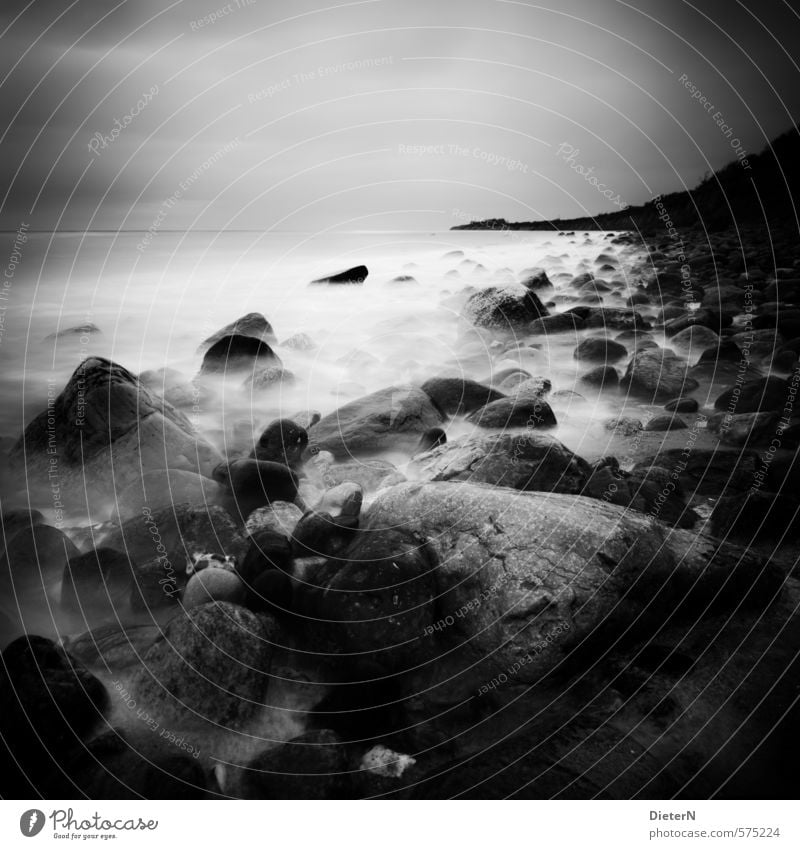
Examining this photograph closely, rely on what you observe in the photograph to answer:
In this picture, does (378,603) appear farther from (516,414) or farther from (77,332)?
(77,332)

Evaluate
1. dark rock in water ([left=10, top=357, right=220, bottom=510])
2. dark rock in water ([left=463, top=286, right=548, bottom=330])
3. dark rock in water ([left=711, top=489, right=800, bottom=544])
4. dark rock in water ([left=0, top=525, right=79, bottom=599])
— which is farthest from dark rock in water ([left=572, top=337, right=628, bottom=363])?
dark rock in water ([left=0, top=525, right=79, bottom=599])

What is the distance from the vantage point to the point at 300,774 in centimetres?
267

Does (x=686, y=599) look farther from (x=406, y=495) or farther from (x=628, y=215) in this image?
(x=628, y=215)

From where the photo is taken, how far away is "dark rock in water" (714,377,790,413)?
17.6 feet

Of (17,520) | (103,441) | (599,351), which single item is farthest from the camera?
(599,351)

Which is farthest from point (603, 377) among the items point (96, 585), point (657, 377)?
point (96, 585)

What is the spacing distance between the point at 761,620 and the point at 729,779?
43.6 inches

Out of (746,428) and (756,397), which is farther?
(756,397)

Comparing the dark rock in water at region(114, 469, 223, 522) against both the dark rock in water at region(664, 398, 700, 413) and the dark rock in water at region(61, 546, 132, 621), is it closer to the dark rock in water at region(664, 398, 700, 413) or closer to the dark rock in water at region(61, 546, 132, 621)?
the dark rock in water at region(61, 546, 132, 621)

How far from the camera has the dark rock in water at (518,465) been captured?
4.35 m

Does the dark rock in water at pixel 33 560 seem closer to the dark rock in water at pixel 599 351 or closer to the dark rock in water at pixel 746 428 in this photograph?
the dark rock in water at pixel 746 428

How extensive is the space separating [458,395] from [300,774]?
4.13 m

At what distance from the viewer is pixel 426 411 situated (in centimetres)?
567

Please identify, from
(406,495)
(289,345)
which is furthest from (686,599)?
(289,345)
